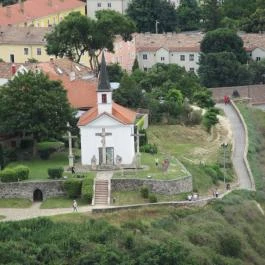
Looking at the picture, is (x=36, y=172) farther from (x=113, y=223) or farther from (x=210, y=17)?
(x=210, y=17)

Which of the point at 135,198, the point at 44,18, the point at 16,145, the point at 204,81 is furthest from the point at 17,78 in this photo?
the point at 44,18

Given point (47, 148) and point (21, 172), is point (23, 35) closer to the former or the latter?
point (47, 148)

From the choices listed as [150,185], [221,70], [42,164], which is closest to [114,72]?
[221,70]

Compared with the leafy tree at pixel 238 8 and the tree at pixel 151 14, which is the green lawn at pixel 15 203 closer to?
the tree at pixel 151 14

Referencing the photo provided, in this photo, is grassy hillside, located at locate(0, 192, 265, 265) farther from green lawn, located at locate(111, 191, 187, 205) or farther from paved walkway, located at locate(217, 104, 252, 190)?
paved walkway, located at locate(217, 104, 252, 190)

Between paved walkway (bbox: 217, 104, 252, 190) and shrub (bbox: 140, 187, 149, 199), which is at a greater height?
shrub (bbox: 140, 187, 149, 199)

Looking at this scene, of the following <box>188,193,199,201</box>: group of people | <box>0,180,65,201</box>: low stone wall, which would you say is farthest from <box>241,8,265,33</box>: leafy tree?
<box>0,180,65,201</box>: low stone wall
